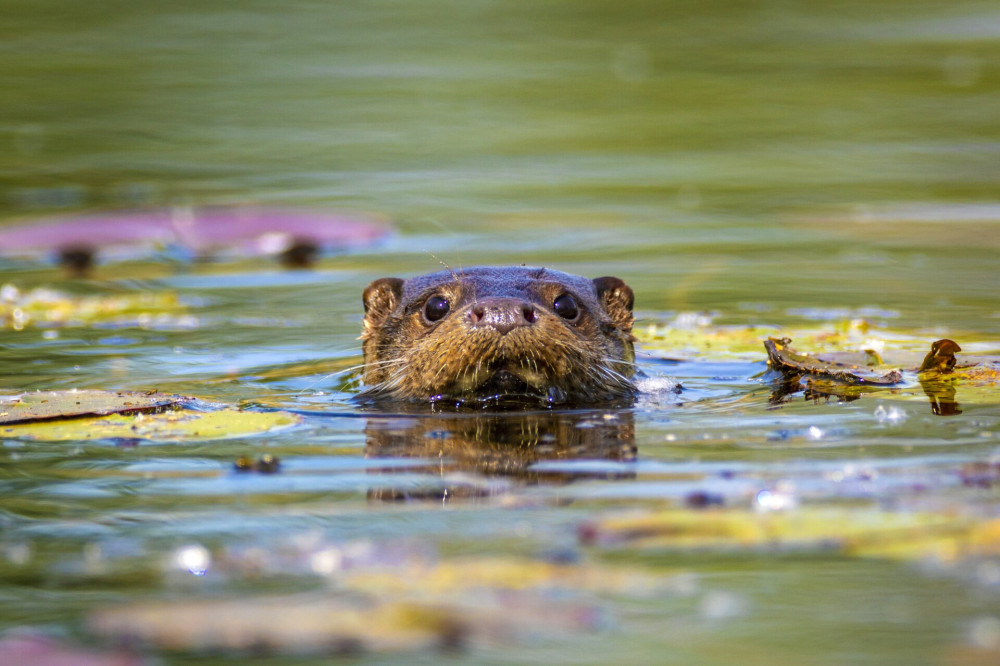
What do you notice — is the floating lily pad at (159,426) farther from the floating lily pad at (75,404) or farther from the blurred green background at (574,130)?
the blurred green background at (574,130)

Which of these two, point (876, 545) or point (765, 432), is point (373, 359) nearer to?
point (765, 432)

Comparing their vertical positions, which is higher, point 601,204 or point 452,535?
point 601,204

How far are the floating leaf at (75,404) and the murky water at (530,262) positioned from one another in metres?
0.29

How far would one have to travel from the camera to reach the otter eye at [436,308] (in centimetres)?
674

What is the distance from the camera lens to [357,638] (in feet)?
10.0

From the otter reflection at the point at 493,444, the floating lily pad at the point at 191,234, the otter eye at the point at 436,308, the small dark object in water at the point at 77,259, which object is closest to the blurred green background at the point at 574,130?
the floating lily pad at the point at 191,234

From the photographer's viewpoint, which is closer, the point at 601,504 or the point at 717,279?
the point at 601,504

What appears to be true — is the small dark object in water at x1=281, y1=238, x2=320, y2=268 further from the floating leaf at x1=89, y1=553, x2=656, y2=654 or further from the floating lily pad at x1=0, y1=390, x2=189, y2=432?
the floating leaf at x1=89, y1=553, x2=656, y2=654

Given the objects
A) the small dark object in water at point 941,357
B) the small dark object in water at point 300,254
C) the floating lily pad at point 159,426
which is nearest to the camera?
the floating lily pad at point 159,426

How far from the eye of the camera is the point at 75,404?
566cm

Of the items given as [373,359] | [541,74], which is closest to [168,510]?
[373,359]

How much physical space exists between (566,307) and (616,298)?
74 cm

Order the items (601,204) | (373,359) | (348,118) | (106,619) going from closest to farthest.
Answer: (106,619), (373,359), (601,204), (348,118)

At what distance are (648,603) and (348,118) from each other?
11.7 metres
